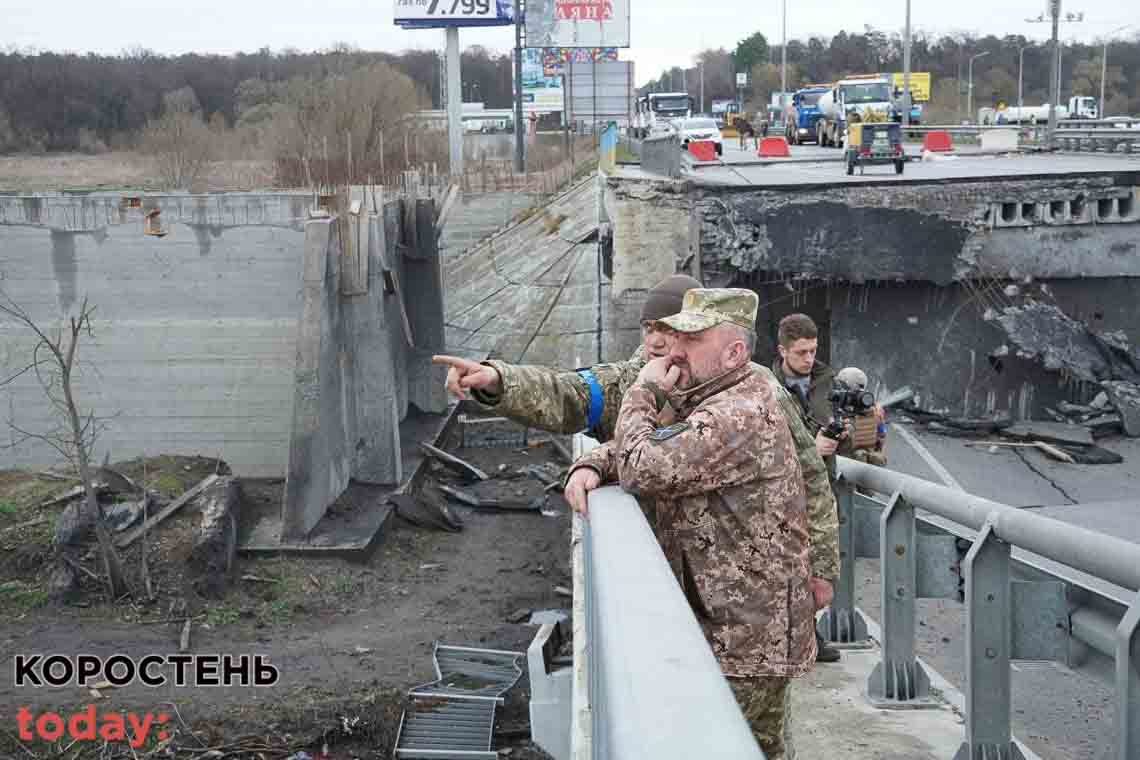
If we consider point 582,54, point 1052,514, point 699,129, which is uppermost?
point 582,54

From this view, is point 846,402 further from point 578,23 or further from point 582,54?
point 582,54

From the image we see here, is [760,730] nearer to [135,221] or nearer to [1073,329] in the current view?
[135,221]

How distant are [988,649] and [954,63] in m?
114

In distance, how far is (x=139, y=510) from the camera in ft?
45.1

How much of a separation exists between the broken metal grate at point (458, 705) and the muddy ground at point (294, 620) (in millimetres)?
160

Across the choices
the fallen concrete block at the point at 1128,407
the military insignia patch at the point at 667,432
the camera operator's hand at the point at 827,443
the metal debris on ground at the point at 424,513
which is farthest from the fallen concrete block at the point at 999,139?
the military insignia patch at the point at 667,432

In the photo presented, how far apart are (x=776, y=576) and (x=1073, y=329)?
51.5 ft

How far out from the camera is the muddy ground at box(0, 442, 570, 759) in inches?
368

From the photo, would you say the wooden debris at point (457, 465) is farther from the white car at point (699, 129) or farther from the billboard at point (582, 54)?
the billboard at point (582, 54)

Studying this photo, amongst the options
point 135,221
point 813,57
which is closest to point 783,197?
point 135,221

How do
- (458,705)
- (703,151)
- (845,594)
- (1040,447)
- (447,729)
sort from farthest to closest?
(703,151) → (1040,447) → (458,705) → (447,729) → (845,594)

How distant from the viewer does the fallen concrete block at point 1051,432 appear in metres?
16.6

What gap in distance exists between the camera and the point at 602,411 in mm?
3779

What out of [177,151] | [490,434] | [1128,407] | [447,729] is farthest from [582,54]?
[447,729]
